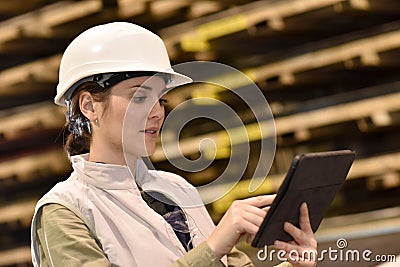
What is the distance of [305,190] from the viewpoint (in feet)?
3.58

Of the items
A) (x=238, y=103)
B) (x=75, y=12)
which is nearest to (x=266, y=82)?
(x=238, y=103)

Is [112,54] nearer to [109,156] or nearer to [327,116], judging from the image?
[109,156]

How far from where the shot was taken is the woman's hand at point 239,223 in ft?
3.56

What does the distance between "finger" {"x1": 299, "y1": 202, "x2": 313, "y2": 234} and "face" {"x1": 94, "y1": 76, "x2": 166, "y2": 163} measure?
27cm

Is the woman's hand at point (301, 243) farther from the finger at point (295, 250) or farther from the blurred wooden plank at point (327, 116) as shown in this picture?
the blurred wooden plank at point (327, 116)

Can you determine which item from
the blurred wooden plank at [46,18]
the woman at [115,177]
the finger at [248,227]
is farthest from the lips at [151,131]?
the blurred wooden plank at [46,18]

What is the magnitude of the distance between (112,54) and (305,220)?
38 centimetres

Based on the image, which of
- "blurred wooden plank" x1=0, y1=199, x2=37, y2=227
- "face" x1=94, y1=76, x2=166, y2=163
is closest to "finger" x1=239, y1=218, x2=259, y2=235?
"face" x1=94, y1=76, x2=166, y2=163

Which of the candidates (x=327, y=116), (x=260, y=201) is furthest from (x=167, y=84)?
(x=327, y=116)

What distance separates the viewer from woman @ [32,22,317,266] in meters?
1.18

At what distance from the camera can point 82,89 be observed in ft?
4.17

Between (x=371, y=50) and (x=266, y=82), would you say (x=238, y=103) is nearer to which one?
(x=266, y=82)

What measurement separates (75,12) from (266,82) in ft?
2.65

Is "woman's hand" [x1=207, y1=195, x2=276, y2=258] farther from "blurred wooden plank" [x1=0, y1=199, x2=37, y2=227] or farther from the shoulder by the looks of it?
"blurred wooden plank" [x1=0, y1=199, x2=37, y2=227]
